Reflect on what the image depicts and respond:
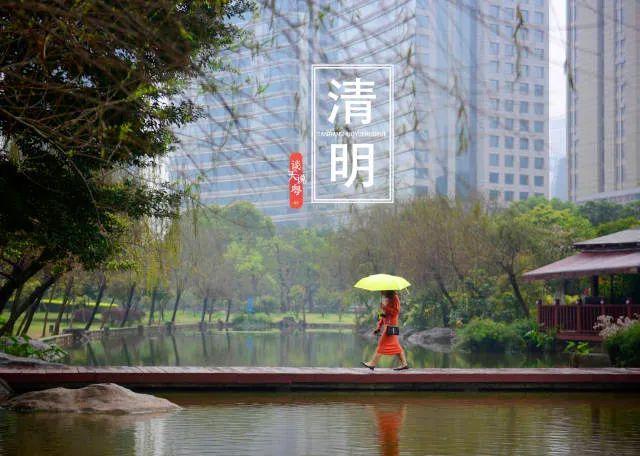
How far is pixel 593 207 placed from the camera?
64.0 m

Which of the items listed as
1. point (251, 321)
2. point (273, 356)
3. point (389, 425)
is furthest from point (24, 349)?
point (251, 321)

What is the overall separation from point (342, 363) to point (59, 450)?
66.1ft

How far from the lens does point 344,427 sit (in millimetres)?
11953

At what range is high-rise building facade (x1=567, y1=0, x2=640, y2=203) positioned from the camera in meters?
87.2

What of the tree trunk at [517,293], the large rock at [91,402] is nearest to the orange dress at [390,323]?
the large rock at [91,402]

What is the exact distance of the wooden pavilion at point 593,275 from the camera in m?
28.8

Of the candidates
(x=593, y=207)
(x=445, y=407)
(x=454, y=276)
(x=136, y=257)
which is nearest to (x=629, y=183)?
(x=593, y=207)

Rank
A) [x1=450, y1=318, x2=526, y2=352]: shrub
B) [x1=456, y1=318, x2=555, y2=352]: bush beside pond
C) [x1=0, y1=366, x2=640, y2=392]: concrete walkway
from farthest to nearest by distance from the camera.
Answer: [x1=450, y1=318, x2=526, y2=352]: shrub < [x1=456, y1=318, x2=555, y2=352]: bush beside pond < [x1=0, y1=366, x2=640, y2=392]: concrete walkway

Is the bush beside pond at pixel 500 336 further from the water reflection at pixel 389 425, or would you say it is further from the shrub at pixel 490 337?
the water reflection at pixel 389 425

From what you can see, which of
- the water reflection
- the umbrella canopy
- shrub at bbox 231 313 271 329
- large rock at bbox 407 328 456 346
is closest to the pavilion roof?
the umbrella canopy

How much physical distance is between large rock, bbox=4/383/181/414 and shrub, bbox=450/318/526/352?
81.7ft

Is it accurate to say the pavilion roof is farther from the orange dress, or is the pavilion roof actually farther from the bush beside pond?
the orange dress

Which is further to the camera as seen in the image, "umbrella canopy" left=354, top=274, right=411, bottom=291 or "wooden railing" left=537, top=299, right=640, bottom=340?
"wooden railing" left=537, top=299, right=640, bottom=340

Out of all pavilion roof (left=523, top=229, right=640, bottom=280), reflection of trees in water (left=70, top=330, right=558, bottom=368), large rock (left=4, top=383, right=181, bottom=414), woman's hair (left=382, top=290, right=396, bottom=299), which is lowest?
reflection of trees in water (left=70, top=330, right=558, bottom=368)
